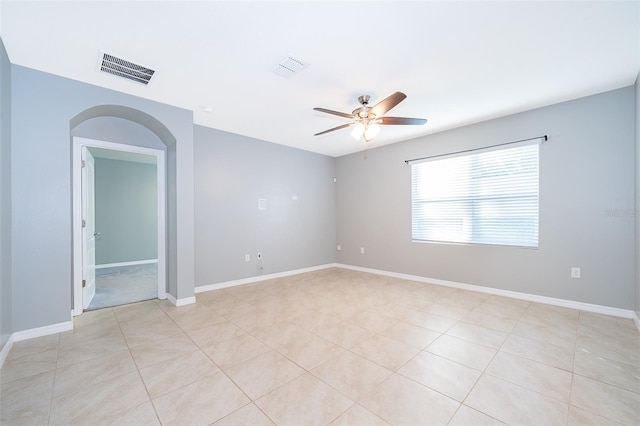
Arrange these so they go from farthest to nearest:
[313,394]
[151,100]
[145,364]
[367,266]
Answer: [367,266], [151,100], [145,364], [313,394]

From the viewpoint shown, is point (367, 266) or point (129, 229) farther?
point (129, 229)

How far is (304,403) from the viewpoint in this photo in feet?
5.55

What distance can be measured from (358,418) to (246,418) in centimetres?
66

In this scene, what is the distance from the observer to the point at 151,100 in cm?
331

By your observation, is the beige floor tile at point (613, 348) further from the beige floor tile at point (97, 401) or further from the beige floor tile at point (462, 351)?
the beige floor tile at point (97, 401)

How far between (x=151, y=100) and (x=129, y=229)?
15.4 ft

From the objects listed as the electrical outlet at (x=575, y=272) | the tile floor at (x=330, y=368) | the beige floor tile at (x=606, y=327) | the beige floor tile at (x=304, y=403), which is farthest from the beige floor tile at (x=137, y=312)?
the electrical outlet at (x=575, y=272)

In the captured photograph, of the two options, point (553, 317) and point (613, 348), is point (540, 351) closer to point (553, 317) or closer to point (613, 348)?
point (613, 348)

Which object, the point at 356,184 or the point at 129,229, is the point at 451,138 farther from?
the point at 129,229

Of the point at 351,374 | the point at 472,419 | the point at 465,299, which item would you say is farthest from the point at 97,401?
the point at 465,299

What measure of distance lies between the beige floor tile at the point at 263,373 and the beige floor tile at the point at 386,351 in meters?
0.61

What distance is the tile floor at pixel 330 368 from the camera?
1.60m

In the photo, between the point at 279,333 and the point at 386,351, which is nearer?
the point at 386,351

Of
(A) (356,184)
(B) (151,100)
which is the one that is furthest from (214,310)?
(A) (356,184)
